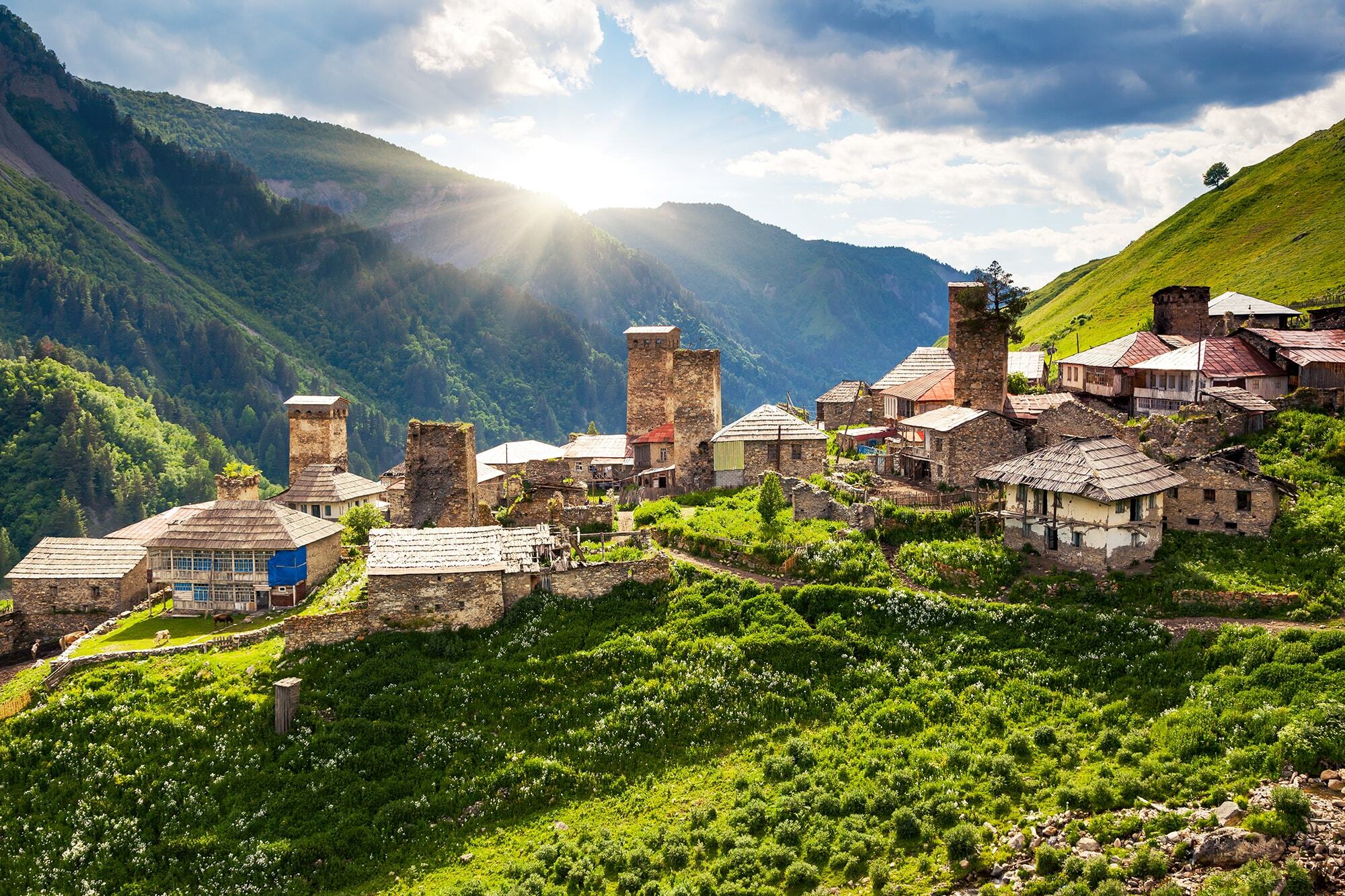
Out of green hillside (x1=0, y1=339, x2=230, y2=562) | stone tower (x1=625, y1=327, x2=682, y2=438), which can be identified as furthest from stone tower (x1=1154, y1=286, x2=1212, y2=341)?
green hillside (x1=0, y1=339, x2=230, y2=562)

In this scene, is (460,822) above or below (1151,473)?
below

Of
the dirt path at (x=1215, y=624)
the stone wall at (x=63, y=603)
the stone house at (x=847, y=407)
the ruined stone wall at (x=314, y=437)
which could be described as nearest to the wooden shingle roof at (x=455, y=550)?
the stone wall at (x=63, y=603)

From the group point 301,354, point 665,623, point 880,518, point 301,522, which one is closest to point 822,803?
point 665,623

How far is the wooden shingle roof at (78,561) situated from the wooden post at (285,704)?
1729 cm

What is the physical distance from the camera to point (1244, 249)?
84.6 meters

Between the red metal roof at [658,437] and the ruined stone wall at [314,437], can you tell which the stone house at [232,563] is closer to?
the red metal roof at [658,437]

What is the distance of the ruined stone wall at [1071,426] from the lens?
34438 millimetres

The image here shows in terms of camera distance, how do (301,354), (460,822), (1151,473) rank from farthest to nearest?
A: 1. (301,354)
2. (1151,473)
3. (460,822)

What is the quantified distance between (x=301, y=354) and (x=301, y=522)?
502 ft

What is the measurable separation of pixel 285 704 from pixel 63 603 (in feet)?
63.9

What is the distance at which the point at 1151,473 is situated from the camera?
29.0 meters

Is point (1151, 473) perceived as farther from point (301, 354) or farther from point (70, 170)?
point (70, 170)

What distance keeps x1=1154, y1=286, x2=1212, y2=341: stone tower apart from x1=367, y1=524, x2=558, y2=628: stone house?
3967 cm

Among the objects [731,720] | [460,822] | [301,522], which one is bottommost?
[460,822]
